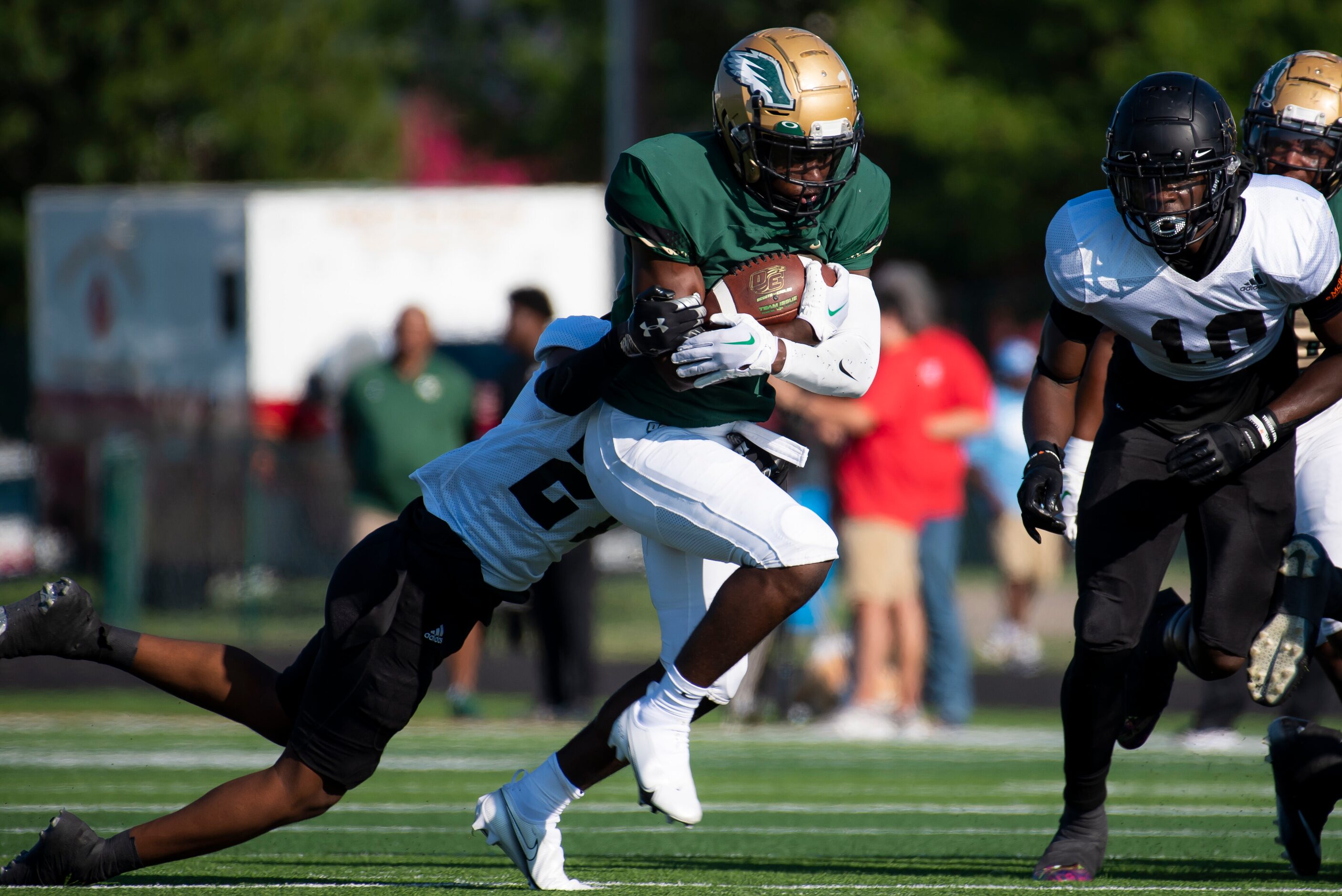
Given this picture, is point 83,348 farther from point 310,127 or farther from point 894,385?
point 894,385

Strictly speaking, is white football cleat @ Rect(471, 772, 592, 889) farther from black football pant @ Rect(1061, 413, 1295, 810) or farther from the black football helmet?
the black football helmet

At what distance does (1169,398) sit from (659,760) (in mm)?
1646

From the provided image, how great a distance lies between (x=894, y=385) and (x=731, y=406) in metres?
4.55

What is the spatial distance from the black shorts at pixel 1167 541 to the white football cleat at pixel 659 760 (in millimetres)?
1156

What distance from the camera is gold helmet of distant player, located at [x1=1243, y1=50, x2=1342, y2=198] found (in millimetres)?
4566

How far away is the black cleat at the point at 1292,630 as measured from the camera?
4.18 meters

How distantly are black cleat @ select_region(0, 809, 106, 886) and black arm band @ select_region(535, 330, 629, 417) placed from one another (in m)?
1.46

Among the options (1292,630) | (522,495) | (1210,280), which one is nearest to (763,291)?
(522,495)

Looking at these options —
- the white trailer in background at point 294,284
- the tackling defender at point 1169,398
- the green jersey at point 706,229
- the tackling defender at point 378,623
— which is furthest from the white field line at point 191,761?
the white trailer in background at point 294,284

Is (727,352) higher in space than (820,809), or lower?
higher

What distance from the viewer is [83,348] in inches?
599

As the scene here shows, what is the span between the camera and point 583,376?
3.78m

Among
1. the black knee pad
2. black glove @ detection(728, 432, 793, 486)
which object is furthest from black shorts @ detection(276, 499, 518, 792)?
the black knee pad

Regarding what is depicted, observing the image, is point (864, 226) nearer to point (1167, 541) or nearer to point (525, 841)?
point (1167, 541)
